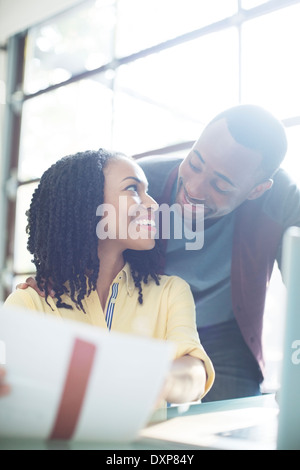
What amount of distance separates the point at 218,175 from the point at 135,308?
14.7 inches

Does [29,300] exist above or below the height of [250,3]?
below

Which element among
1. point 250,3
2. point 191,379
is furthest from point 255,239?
point 250,3

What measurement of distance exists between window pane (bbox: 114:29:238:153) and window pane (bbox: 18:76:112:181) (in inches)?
3.6

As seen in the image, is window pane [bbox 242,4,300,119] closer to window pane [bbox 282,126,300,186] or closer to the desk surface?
window pane [bbox 282,126,300,186]

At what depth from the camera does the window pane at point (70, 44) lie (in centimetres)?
202

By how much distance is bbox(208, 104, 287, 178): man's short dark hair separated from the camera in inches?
35.1

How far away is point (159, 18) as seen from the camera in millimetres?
1859

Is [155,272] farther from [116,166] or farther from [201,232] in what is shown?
[201,232]

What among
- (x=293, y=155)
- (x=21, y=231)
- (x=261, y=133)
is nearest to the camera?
(x=261, y=133)

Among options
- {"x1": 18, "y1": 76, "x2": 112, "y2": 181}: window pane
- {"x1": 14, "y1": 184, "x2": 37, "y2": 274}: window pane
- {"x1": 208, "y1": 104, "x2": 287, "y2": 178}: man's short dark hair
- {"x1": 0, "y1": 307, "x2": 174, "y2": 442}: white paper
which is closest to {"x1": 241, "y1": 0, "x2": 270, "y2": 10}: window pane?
{"x1": 18, "y1": 76, "x2": 112, "y2": 181}: window pane

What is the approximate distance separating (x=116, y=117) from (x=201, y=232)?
3.25 ft

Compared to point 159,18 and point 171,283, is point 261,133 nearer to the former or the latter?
point 171,283

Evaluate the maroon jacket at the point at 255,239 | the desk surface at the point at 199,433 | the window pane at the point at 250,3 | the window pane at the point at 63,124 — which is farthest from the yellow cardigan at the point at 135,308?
the window pane at the point at 63,124
